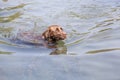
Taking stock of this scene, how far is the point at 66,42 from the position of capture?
7.60 meters

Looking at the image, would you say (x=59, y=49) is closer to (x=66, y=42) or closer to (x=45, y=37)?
(x=45, y=37)

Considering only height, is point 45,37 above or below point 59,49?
above

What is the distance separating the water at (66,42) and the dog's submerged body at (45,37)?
17 centimetres

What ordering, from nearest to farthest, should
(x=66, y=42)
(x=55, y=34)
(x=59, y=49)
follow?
(x=55, y=34) → (x=59, y=49) → (x=66, y=42)

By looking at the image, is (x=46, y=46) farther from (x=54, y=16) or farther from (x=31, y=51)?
(x=54, y=16)

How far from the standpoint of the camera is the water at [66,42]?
5.66 m

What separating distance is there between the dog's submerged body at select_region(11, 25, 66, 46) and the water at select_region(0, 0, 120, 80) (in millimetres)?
171

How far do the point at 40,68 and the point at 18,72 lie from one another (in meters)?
0.47

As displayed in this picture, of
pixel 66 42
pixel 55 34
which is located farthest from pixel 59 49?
pixel 66 42

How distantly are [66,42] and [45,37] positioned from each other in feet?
2.42

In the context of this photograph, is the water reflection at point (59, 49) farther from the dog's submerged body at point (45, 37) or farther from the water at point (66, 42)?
the dog's submerged body at point (45, 37)

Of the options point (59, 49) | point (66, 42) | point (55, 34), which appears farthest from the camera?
point (66, 42)

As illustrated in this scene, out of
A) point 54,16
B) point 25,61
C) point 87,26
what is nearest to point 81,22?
point 87,26

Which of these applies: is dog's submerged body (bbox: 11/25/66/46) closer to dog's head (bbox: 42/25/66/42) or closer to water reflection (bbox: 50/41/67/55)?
dog's head (bbox: 42/25/66/42)
